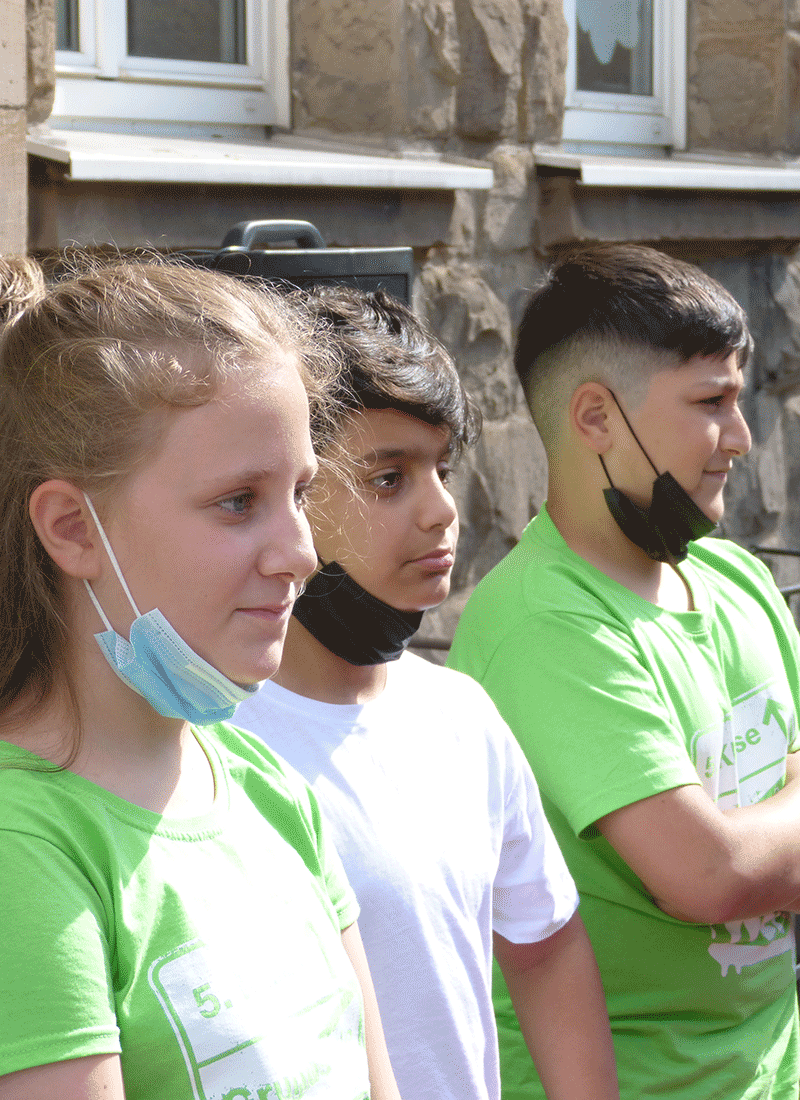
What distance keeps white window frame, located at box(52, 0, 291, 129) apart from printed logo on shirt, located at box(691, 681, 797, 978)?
220cm

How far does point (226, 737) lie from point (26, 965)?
41 centimetres

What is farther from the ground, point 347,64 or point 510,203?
point 347,64

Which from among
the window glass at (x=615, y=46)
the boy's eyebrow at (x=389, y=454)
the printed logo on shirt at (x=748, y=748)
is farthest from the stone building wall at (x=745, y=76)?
the boy's eyebrow at (x=389, y=454)

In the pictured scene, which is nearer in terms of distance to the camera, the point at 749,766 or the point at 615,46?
the point at 749,766

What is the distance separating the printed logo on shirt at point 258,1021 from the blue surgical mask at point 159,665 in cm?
21

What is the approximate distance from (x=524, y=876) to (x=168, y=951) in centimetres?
67

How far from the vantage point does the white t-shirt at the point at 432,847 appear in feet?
4.69

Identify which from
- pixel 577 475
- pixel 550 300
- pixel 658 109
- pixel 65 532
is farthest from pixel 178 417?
pixel 658 109

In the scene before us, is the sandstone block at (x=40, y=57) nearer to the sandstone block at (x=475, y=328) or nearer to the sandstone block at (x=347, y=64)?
the sandstone block at (x=347, y=64)

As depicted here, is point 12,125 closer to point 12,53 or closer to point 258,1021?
point 12,53

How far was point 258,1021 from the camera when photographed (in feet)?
3.44

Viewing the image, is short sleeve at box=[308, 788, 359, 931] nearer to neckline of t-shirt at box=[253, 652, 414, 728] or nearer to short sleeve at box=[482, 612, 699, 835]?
neckline of t-shirt at box=[253, 652, 414, 728]

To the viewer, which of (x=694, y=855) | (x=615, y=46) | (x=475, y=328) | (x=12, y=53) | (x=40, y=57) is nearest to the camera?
(x=694, y=855)

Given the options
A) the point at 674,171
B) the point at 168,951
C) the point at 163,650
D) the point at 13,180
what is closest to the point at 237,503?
the point at 163,650
